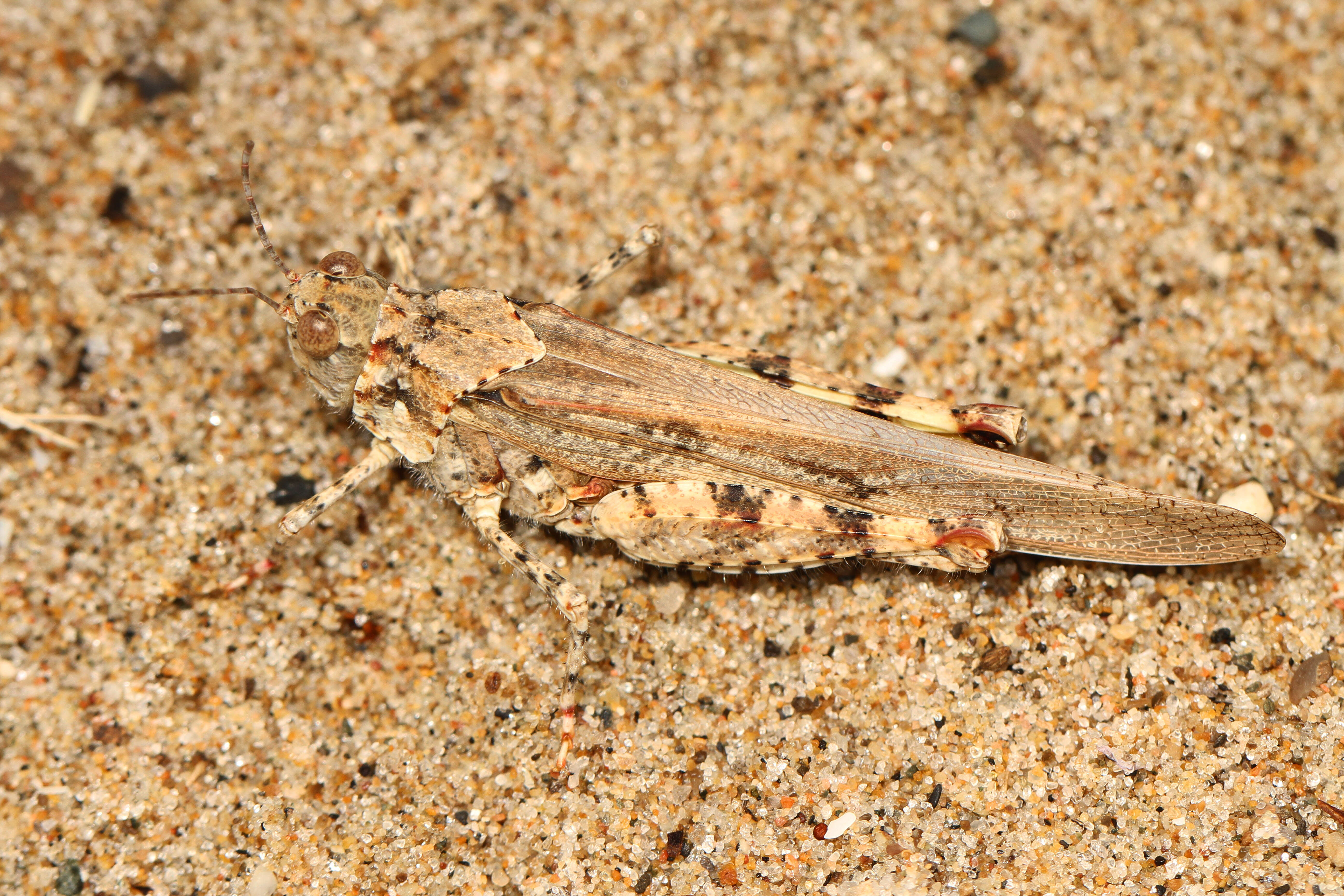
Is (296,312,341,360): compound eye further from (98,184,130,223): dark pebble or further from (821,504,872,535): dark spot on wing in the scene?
(821,504,872,535): dark spot on wing

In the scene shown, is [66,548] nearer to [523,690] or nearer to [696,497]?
[523,690]

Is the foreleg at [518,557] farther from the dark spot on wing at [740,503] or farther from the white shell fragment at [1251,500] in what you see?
the white shell fragment at [1251,500]

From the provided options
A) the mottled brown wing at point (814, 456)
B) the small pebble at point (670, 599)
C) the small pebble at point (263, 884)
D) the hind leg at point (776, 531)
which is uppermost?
the mottled brown wing at point (814, 456)

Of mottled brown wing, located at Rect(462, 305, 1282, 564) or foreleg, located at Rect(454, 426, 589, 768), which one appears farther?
foreleg, located at Rect(454, 426, 589, 768)

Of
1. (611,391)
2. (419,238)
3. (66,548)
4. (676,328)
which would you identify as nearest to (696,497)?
(611,391)

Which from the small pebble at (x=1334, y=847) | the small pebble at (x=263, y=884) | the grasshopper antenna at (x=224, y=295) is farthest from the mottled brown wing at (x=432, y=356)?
the small pebble at (x=1334, y=847)

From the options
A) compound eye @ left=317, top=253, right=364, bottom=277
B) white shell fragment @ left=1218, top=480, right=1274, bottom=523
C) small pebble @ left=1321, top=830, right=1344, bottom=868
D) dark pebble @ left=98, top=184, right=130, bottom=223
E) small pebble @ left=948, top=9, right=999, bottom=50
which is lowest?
small pebble @ left=1321, top=830, right=1344, bottom=868

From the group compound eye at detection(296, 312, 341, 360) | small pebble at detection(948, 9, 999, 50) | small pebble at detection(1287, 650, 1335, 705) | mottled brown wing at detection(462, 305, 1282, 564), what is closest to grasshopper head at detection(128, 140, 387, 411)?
compound eye at detection(296, 312, 341, 360)
